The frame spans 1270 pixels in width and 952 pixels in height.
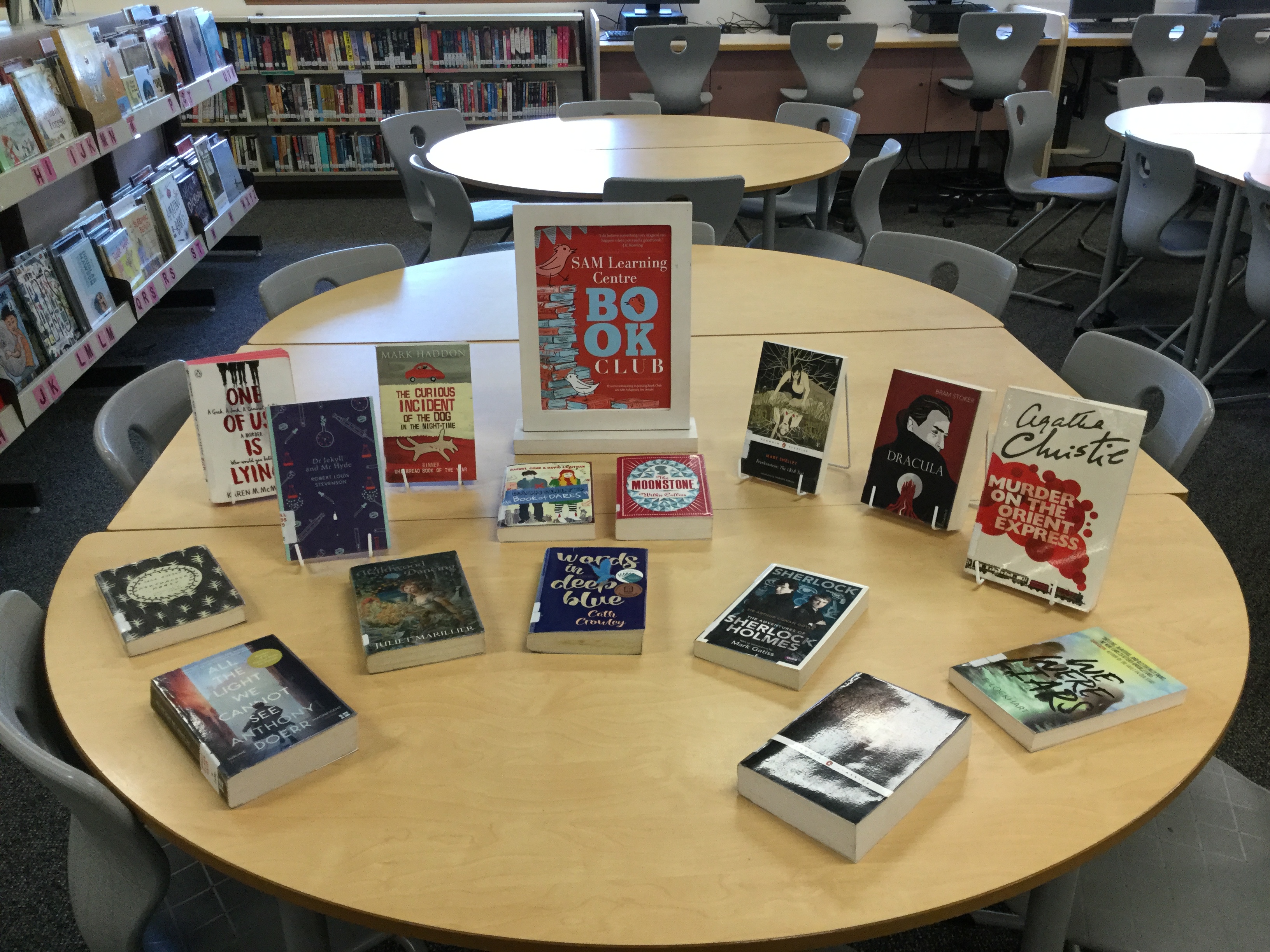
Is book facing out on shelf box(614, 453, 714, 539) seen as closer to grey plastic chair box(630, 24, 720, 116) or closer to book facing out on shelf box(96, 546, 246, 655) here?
book facing out on shelf box(96, 546, 246, 655)

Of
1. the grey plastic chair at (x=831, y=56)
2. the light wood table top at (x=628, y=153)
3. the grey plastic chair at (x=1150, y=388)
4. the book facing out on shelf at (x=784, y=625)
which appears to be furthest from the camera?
the grey plastic chair at (x=831, y=56)

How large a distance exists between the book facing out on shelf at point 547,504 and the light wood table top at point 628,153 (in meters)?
1.76

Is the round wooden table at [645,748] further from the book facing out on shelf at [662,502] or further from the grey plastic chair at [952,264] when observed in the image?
the grey plastic chair at [952,264]

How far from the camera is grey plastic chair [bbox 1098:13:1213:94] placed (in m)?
5.77

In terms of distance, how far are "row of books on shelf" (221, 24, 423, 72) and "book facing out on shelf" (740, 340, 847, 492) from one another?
18.3 ft

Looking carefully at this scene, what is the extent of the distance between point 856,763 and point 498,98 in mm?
6231

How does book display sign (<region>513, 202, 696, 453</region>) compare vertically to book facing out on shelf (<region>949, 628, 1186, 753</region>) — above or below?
above

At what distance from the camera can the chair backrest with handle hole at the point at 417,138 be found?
158 inches

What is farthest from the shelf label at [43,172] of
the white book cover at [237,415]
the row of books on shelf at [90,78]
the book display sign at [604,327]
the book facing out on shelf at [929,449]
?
the book facing out on shelf at [929,449]

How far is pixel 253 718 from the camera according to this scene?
103 cm

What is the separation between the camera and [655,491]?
1.45 metres

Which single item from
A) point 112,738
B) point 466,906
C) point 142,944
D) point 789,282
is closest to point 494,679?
point 466,906

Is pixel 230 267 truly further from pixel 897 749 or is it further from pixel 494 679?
pixel 897 749

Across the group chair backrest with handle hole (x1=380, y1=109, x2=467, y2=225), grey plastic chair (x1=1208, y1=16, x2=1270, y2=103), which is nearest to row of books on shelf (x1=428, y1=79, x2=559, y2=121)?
chair backrest with handle hole (x1=380, y1=109, x2=467, y2=225)
